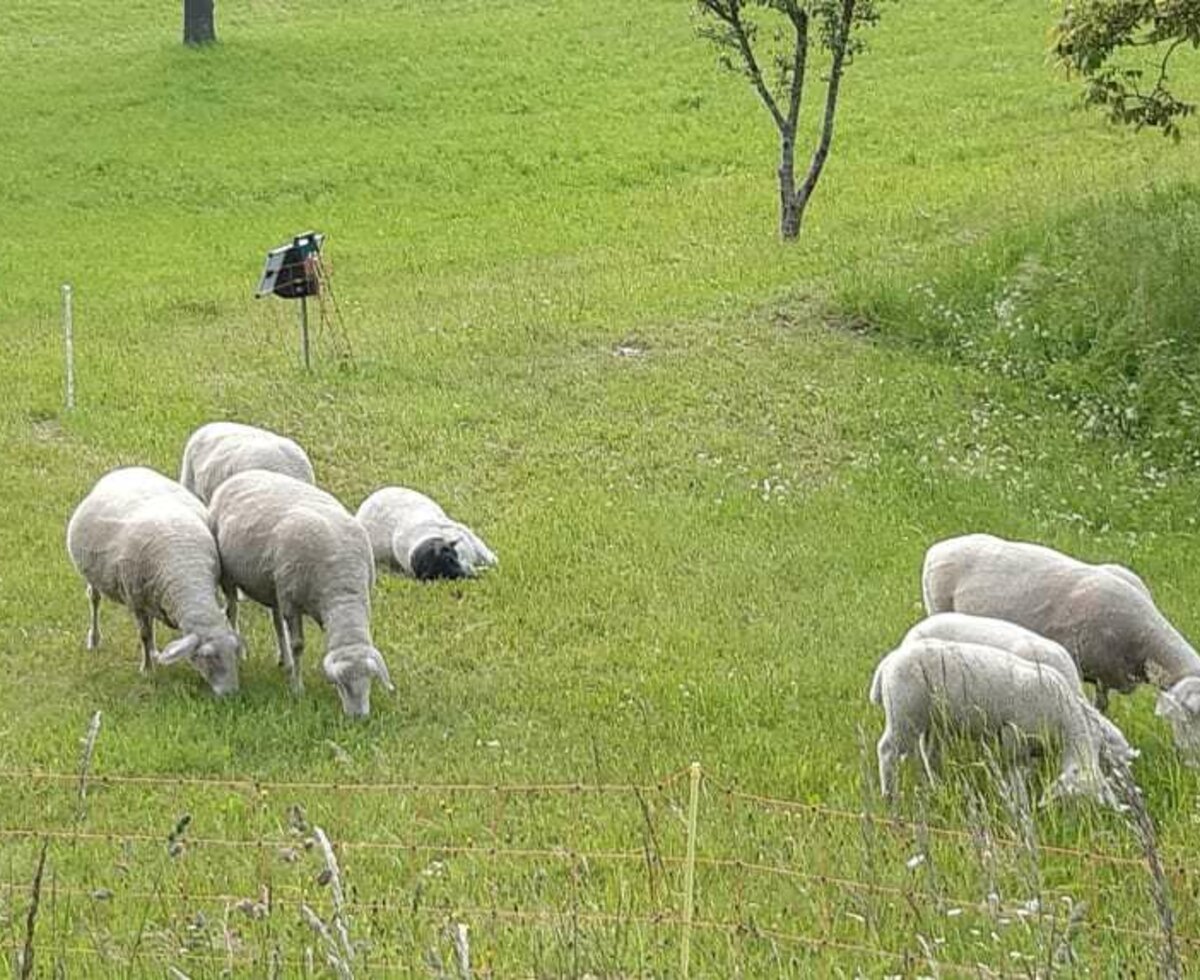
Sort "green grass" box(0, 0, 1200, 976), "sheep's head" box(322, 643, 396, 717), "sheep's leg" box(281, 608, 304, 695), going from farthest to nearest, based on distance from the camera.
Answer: "sheep's leg" box(281, 608, 304, 695) → "sheep's head" box(322, 643, 396, 717) → "green grass" box(0, 0, 1200, 976)

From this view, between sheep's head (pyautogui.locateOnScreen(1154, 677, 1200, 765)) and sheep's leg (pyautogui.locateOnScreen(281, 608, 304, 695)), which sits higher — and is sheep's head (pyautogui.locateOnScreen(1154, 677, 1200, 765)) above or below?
above

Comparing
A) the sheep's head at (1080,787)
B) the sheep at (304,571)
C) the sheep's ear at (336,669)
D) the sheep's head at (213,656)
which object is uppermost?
the sheep's head at (1080,787)

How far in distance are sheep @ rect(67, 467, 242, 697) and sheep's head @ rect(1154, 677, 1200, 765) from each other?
4822mm

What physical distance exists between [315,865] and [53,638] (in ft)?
14.3

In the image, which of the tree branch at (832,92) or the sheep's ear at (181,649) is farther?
the tree branch at (832,92)

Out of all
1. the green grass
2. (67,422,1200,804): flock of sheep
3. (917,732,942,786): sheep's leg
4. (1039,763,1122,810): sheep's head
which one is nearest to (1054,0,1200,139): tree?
→ the green grass

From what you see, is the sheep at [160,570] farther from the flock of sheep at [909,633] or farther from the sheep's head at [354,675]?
the sheep's head at [354,675]

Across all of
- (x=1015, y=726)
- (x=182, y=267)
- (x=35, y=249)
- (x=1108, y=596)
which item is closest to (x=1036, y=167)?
(x=182, y=267)

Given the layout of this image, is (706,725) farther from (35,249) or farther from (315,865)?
(35,249)

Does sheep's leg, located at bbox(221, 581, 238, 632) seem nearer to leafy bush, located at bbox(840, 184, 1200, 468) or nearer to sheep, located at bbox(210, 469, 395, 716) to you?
sheep, located at bbox(210, 469, 395, 716)

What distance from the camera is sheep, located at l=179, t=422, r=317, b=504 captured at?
38.7ft

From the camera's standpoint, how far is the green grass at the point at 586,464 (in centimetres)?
662

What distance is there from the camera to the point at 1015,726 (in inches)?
297

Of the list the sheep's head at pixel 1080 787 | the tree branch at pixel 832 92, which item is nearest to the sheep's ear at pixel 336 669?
the sheep's head at pixel 1080 787
